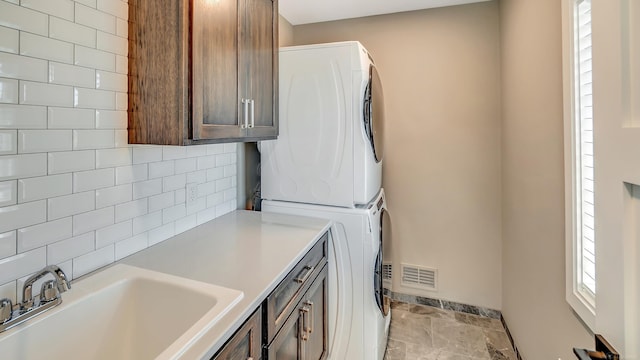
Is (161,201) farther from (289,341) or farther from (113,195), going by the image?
(289,341)

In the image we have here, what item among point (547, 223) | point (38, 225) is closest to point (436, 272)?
point (547, 223)

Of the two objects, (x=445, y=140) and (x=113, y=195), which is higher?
(x=445, y=140)

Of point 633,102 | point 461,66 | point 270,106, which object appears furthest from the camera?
point 461,66

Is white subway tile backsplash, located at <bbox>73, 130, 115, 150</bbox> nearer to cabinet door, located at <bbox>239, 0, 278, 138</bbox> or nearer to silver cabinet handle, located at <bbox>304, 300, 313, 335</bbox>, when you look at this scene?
cabinet door, located at <bbox>239, 0, 278, 138</bbox>

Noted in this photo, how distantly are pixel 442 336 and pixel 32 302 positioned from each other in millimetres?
2359

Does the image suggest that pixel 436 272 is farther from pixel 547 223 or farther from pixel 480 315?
pixel 547 223

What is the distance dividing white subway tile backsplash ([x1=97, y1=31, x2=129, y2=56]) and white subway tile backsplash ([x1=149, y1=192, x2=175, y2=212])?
2.00ft

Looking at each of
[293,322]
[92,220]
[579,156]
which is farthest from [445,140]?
[92,220]

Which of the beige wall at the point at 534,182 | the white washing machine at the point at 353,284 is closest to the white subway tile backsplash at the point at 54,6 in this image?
the white washing machine at the point at 353,284

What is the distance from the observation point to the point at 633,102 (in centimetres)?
57

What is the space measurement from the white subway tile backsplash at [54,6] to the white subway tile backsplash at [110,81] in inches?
7.5

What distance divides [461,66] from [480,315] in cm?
201

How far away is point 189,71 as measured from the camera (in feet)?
3.74

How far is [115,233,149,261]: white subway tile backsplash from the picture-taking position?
1.25m
